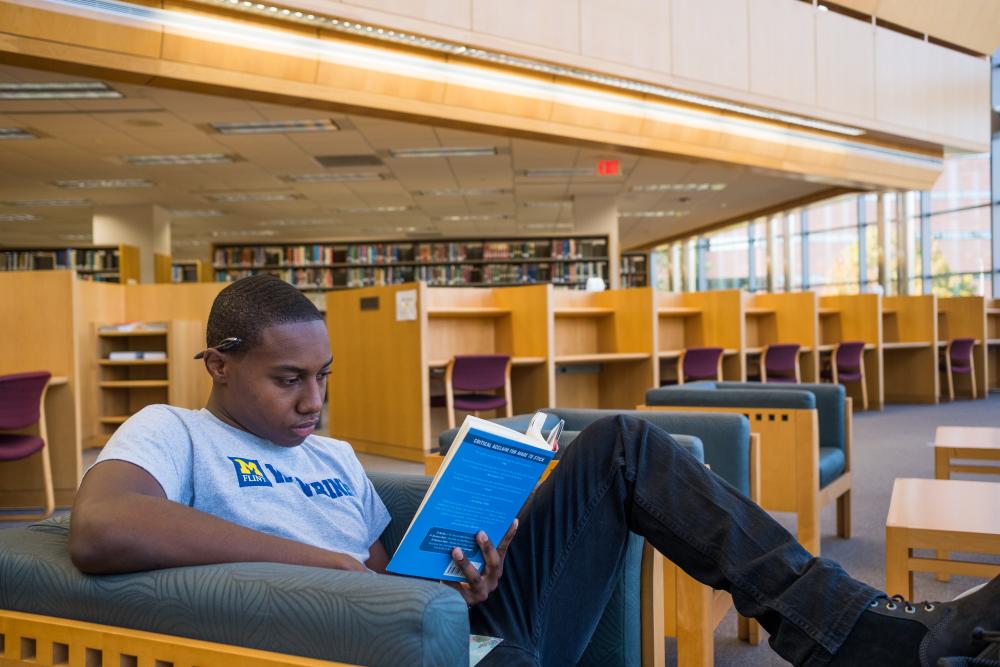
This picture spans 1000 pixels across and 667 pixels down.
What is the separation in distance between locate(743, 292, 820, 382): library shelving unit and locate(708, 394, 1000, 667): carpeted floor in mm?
799

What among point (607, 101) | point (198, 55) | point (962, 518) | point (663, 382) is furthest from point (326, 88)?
point (962, 518)

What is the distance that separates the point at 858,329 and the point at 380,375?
229 inches

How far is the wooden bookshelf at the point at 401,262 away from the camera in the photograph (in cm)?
1160

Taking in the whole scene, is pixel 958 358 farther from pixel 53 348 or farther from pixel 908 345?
pixel 53 348

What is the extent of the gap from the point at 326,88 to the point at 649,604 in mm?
5114

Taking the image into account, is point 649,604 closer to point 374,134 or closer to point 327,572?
point 327,572

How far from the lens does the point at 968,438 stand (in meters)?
3.30

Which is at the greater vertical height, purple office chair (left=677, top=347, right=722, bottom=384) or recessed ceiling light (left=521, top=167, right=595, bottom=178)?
recessed ceiling light (left=521, top=167, right=595, bottom=178)

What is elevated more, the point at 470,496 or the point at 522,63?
the point at 522,63

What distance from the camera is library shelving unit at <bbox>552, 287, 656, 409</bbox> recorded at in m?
7.03

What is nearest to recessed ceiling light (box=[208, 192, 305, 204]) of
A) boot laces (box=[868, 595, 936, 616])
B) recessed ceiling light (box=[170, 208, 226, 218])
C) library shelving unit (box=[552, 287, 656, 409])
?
recessed ceiling light (box=[170, 208, 226, 218])

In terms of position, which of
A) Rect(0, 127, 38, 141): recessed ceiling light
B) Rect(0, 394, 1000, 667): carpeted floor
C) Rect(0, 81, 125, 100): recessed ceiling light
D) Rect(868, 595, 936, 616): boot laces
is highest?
Rect(0, 81, 125, 100): recessed ceiling light

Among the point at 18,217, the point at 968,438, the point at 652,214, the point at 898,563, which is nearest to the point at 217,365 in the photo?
the point at 898,563

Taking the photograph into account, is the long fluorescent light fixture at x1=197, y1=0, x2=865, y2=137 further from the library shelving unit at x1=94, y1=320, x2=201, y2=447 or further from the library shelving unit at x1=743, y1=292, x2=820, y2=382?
the library shelving unit at x1=94, y1=320, x2=201, y2=447
